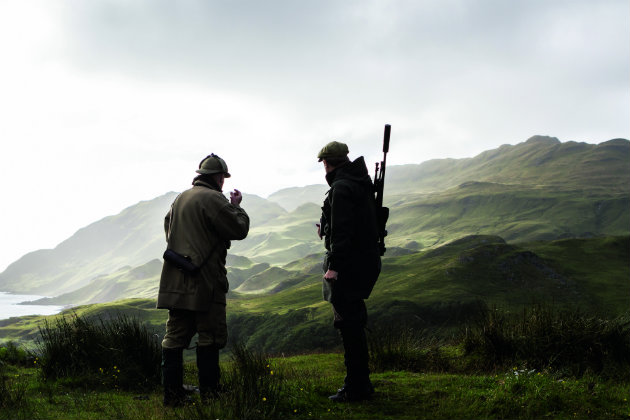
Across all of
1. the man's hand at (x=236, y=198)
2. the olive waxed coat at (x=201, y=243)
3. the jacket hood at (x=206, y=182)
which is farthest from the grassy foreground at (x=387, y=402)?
the jacket hood at (x=206, y=182)

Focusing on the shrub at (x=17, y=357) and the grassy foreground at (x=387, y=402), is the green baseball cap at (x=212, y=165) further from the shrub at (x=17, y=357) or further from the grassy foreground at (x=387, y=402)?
the shrub at (x=17, y=357)

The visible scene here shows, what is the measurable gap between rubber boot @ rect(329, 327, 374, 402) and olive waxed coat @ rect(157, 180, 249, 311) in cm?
177

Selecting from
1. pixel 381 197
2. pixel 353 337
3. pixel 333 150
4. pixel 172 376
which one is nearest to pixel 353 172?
pixel 333 150

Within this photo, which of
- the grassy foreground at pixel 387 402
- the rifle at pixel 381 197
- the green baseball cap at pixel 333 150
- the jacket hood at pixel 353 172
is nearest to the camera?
the grassy foreground at pixel 387 402

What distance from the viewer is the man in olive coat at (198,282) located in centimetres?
567

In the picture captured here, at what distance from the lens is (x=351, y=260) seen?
5906mm

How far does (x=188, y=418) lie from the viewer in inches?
177

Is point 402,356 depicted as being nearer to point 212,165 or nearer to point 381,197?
point 381,197

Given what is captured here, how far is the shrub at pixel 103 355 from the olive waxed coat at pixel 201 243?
7.47 feet

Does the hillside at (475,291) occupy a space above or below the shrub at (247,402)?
below

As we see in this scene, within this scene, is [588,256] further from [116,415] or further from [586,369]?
[116,415]

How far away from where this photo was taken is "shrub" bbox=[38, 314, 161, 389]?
24.1 ft

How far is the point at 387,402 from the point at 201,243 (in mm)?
3234

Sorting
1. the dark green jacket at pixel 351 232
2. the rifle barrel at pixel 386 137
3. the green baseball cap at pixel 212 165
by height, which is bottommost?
the dark green jacket at pixel 351 232
